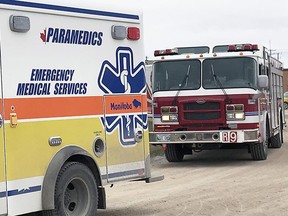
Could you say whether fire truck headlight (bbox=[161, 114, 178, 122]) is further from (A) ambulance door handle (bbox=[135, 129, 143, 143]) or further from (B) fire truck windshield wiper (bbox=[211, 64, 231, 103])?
(A) ambulance door handle (bbox=[135, 129, 143, 143])

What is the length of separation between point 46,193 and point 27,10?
2036 mm

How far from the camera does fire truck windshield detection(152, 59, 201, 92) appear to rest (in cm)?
1544

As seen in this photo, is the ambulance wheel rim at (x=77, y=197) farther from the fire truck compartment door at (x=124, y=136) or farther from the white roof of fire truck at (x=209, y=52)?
the white roof of fire truck at (x=209, y=52)

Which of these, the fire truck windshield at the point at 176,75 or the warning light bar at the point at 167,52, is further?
the warning light bar at the point at 167,52

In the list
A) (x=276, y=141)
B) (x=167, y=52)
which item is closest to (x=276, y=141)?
(x=276, y=141)

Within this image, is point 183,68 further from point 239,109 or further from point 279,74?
point 279,74

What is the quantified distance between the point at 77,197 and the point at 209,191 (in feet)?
12.5

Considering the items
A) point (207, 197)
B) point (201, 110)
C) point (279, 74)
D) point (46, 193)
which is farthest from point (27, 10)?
point (279, 74)

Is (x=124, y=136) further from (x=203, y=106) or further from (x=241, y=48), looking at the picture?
(x=241, y=48)

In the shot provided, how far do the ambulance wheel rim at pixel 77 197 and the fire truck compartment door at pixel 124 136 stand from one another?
47 cm

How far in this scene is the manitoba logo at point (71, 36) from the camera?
24.2ft

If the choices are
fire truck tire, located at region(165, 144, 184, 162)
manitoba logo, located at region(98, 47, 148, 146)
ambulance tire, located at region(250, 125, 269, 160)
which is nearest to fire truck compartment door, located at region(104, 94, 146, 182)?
manitoba logo, located at region(98, 47, 148, 146)

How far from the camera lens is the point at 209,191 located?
11.1 meters

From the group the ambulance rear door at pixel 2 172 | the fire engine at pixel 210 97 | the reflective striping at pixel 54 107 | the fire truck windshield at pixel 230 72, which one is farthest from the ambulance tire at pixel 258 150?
the ambulance rear door at pixel 2 172
